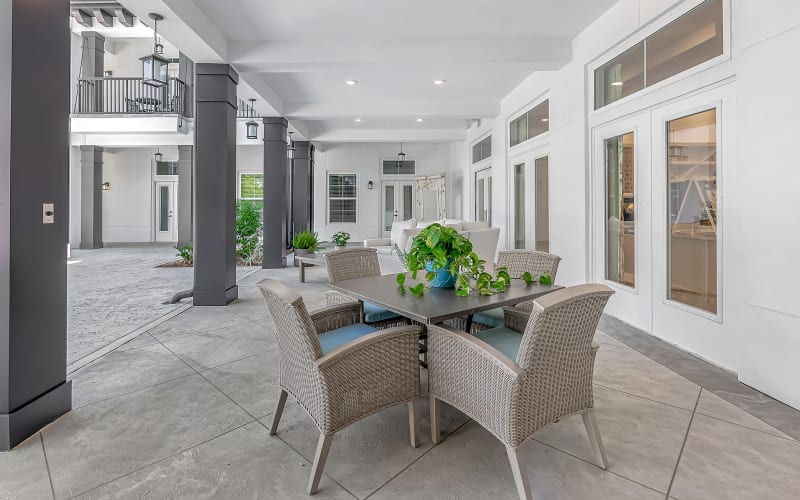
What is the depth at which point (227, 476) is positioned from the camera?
64.0 inches

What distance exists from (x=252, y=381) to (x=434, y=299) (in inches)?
55.2

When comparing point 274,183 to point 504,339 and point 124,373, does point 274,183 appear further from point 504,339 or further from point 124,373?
point 504,339

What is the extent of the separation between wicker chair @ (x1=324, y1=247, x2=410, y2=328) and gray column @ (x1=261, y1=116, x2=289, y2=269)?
5068mm

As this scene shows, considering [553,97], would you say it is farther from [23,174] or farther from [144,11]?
[23,174]

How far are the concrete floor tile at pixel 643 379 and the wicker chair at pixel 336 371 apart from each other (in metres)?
1.48

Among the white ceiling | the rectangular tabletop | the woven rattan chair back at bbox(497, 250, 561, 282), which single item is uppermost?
the white ceiling

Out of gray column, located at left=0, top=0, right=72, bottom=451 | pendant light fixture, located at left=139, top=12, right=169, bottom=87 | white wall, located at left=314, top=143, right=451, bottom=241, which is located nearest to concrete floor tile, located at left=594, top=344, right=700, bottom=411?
gray column, located at left=0, top=0, right=72, bottom=451

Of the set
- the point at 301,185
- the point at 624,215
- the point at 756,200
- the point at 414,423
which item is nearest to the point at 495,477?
the point at 414,423

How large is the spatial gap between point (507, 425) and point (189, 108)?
11.3m

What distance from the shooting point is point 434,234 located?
6.74 feet

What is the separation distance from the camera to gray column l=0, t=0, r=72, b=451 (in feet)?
5.90

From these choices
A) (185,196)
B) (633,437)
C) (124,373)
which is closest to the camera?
(633,437)

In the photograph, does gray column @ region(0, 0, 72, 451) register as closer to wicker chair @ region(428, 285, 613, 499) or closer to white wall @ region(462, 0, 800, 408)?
wicker chair @ region(428, 285, 613, 499)

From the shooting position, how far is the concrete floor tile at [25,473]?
152 centimetres
